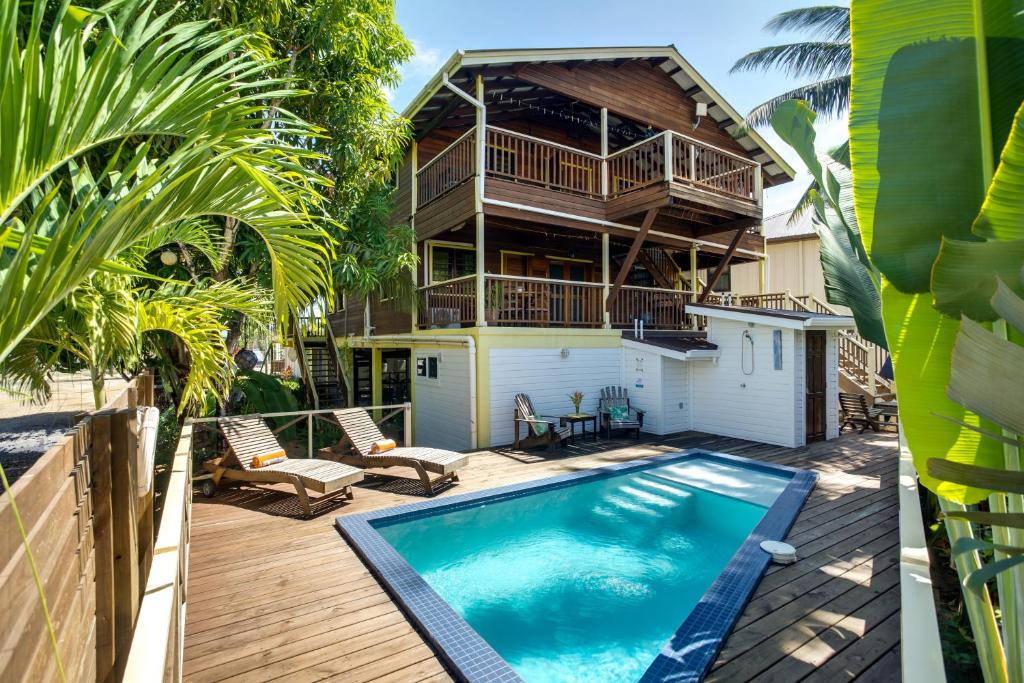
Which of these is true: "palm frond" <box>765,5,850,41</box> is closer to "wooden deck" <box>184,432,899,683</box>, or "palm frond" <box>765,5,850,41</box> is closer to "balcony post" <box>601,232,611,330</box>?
"balcony post" <box>601,232,611,330</box>

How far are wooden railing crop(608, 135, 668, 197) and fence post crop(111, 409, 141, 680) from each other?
34.3 feet

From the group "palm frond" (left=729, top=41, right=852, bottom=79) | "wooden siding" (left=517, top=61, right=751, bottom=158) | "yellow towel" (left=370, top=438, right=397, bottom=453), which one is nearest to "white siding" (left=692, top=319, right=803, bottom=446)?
"wooden siding" (left=517, top=61, right=751, bottom=158)

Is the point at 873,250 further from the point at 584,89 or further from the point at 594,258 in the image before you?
the point at 594,258

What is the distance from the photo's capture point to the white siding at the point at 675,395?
36.8ft

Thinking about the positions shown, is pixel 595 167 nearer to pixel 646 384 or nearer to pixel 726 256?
pixel 726 256

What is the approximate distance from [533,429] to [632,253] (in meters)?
4.77

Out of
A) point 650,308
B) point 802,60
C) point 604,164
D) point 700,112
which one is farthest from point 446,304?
point 802,60

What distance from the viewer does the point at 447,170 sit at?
11.8m

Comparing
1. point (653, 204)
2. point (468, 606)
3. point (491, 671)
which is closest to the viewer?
point (491, 671)

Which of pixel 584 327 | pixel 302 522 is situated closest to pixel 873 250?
pixel 302 522

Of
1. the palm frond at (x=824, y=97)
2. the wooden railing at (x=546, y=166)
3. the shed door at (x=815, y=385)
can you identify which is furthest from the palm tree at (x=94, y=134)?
the palm frond at (x=824, y=97)

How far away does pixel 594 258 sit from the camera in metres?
15.6

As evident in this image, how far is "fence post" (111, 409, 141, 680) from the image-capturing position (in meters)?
2.33

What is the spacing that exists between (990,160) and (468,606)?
4.79 meters
